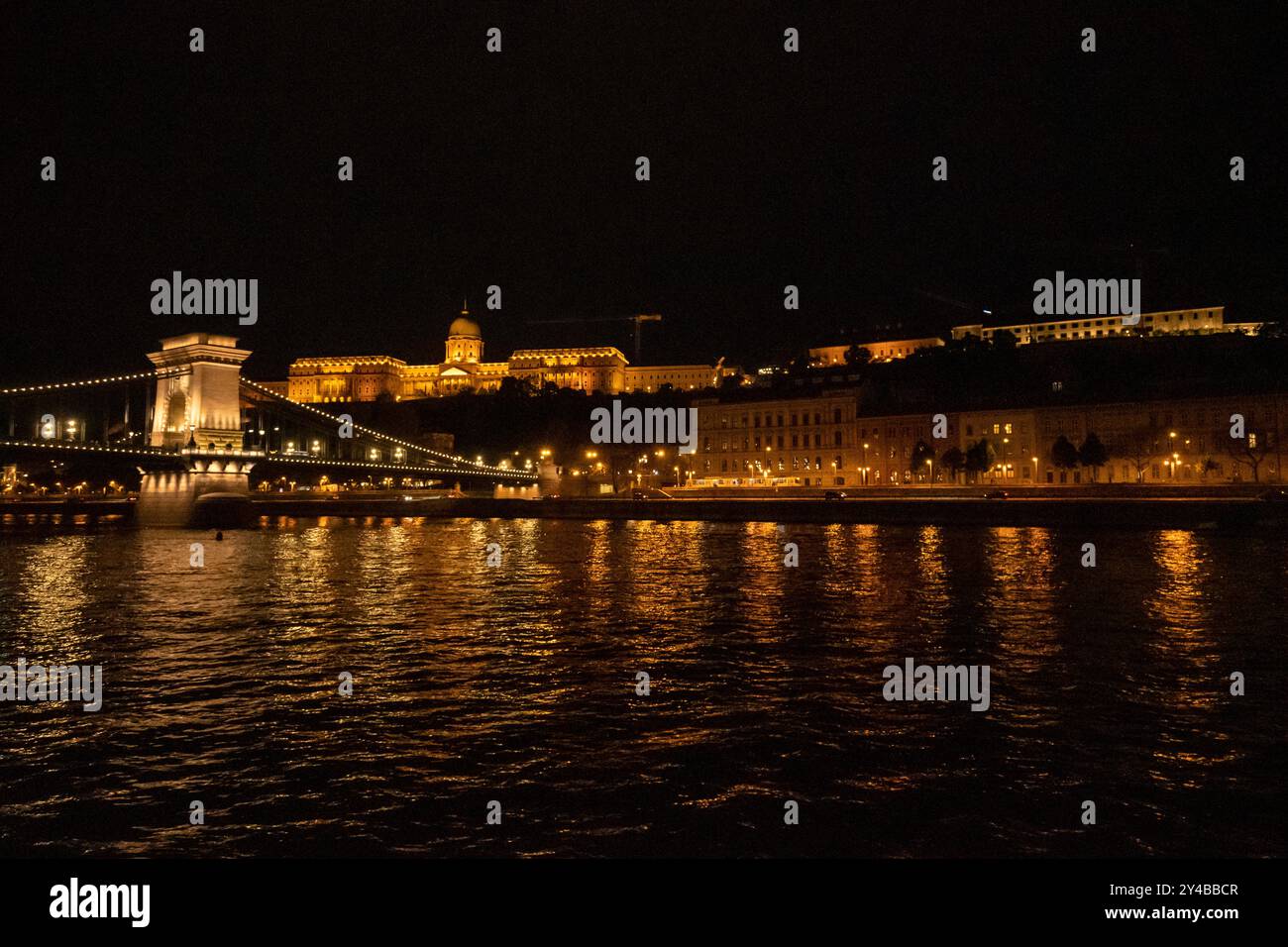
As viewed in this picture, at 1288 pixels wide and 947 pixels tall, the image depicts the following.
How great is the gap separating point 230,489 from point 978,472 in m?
49.7

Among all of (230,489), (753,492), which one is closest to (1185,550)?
(753,492)

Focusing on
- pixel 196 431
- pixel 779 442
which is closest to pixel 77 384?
pixel 196 431

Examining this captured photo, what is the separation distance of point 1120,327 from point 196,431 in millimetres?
94806

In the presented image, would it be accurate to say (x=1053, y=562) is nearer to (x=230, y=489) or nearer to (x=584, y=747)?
(x=584, y=747)

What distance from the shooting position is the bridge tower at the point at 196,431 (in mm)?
50188

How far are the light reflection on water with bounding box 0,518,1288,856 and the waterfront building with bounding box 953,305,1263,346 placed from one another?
93.5 m

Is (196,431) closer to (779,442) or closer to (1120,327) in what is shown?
(779,442)

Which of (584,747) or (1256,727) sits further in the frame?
(1256,727)

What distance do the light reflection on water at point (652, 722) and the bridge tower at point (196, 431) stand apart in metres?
34.9

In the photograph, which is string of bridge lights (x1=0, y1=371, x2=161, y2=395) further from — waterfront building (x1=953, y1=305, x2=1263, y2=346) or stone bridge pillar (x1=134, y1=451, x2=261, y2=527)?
waterfront building (x1=953, y1=305, x2=1263, y2=346)
